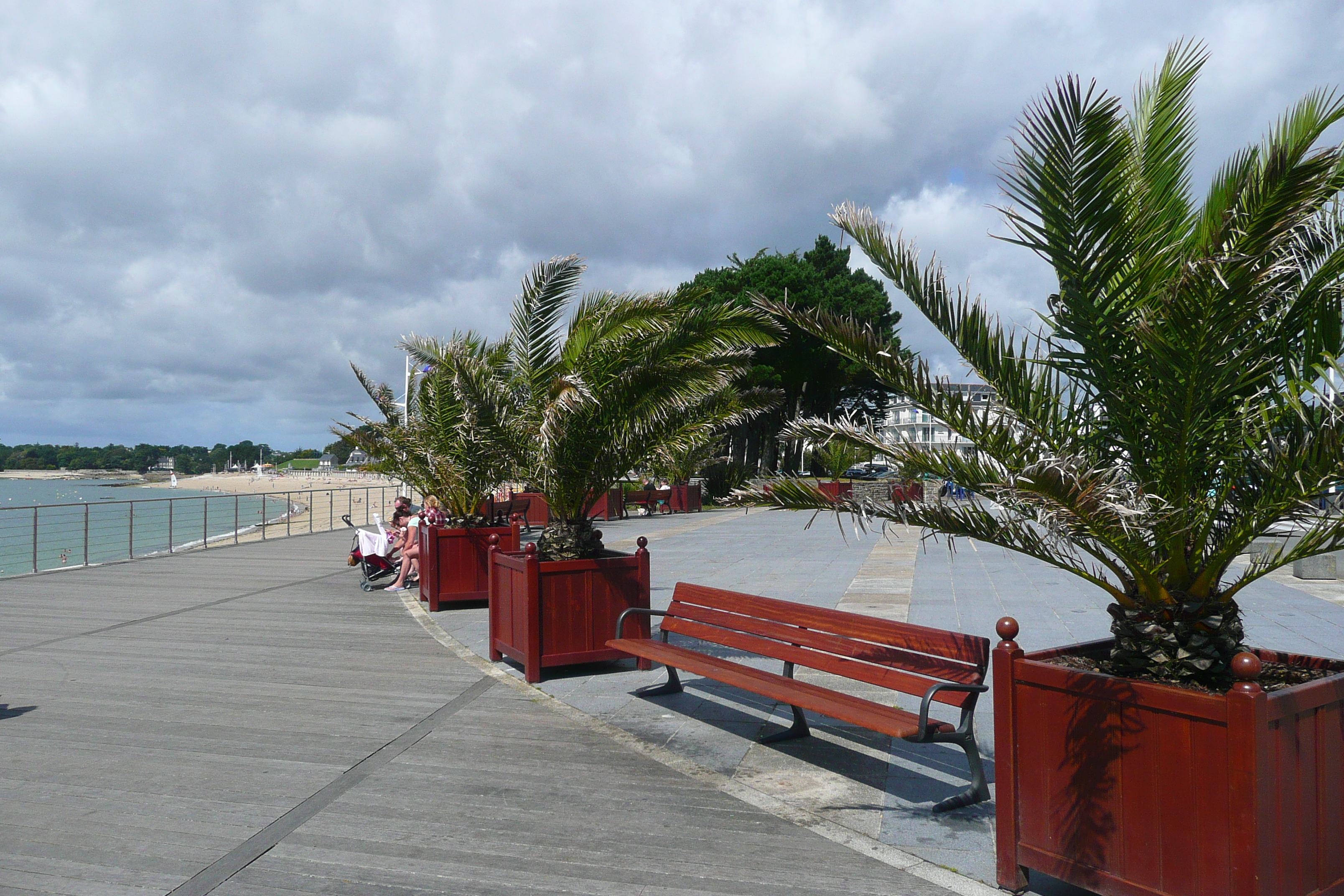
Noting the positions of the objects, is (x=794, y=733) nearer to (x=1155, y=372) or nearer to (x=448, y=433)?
(x=1155, y=372)

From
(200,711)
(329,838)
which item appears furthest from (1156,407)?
(200,711)

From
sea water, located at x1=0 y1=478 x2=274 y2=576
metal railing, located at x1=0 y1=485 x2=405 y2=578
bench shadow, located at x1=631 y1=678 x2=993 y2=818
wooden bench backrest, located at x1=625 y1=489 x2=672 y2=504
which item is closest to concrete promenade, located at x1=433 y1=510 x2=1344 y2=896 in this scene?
bench shadow, located at x1=631 y1=678 x2=993 y2=818

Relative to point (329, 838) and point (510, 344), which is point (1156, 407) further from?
point (510, 344)

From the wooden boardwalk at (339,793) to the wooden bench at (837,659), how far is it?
0.64 meters

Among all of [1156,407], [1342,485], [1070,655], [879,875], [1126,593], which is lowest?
[879,875]

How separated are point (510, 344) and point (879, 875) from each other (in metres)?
7.23

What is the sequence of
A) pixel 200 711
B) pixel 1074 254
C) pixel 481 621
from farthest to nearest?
pixel 481 621 < pixel 200 711 < pixel 1074 254

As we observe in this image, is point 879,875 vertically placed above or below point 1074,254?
below

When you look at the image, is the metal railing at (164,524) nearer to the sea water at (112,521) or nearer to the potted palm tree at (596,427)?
the sea water at (112,521)

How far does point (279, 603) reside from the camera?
10.7m

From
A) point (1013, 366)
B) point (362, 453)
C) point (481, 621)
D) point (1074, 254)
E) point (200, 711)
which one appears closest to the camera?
point (1074, 254)

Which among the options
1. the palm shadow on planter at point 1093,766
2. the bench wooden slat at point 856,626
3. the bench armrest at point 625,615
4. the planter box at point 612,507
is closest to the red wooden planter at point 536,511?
the planter box at point 612,507

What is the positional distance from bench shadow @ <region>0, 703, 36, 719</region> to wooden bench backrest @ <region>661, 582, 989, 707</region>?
409 cm

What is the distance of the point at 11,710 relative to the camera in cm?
595
